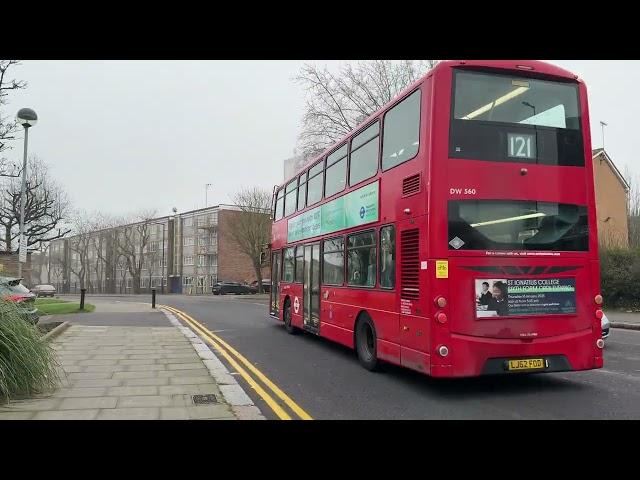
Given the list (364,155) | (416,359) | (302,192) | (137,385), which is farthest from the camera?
(302,192)

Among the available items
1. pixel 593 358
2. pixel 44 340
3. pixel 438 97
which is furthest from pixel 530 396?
pixel 44 340

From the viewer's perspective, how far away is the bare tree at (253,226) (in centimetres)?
4938

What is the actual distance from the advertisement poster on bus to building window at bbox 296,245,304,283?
686cm

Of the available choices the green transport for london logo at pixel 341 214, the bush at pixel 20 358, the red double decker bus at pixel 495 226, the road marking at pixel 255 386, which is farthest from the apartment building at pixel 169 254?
the red double decker bus at pixel 495 226

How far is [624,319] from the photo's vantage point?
18.3 metres

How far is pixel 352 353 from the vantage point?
427 inches

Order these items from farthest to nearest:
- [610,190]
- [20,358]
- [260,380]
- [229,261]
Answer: [229,261] < [610,190] < [260,380] < [20,358]

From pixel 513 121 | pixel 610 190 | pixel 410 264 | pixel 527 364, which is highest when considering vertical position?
pixel 610 190

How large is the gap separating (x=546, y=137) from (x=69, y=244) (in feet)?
303

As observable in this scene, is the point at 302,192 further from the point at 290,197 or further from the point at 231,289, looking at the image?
the point at 231,289

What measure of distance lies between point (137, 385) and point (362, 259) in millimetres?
4149

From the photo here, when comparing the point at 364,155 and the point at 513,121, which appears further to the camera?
the point at 364,155

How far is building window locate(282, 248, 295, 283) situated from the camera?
45.9 ft

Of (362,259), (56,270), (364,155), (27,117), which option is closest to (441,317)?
(362,259)
